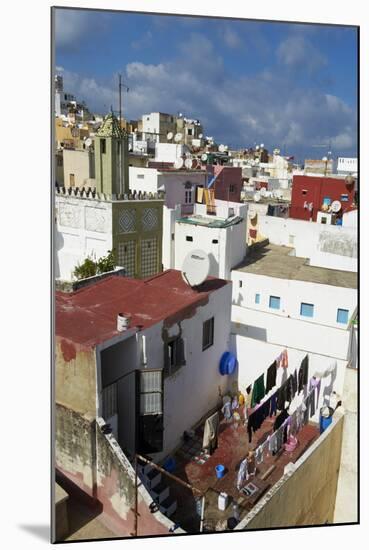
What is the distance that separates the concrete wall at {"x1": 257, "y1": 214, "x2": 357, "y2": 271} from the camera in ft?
44.0

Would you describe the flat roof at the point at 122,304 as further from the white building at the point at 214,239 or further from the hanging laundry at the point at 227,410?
the white building at the point at 214,239

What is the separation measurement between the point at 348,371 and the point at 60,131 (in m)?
23.6

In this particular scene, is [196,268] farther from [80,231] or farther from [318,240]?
[318,240]

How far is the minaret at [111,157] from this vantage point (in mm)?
11320

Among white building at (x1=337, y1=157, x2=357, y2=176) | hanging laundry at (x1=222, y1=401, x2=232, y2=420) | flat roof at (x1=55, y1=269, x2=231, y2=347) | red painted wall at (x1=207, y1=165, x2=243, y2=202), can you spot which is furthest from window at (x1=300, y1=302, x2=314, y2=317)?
white building at (x1=337, y1=157, x2=357, y2=176)

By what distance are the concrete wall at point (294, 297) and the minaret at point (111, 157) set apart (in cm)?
420

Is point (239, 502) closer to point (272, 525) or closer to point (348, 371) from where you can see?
point (272, 525)

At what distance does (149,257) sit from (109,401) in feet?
22.9

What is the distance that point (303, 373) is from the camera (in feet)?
29.1

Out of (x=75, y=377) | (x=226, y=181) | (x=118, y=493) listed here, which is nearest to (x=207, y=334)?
(x=75, y=377)

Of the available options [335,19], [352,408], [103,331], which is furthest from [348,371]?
[335,19]

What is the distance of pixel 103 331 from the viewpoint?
6.41m

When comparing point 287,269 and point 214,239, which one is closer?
point 287,269

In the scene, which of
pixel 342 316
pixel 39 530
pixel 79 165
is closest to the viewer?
pixel 39 530
